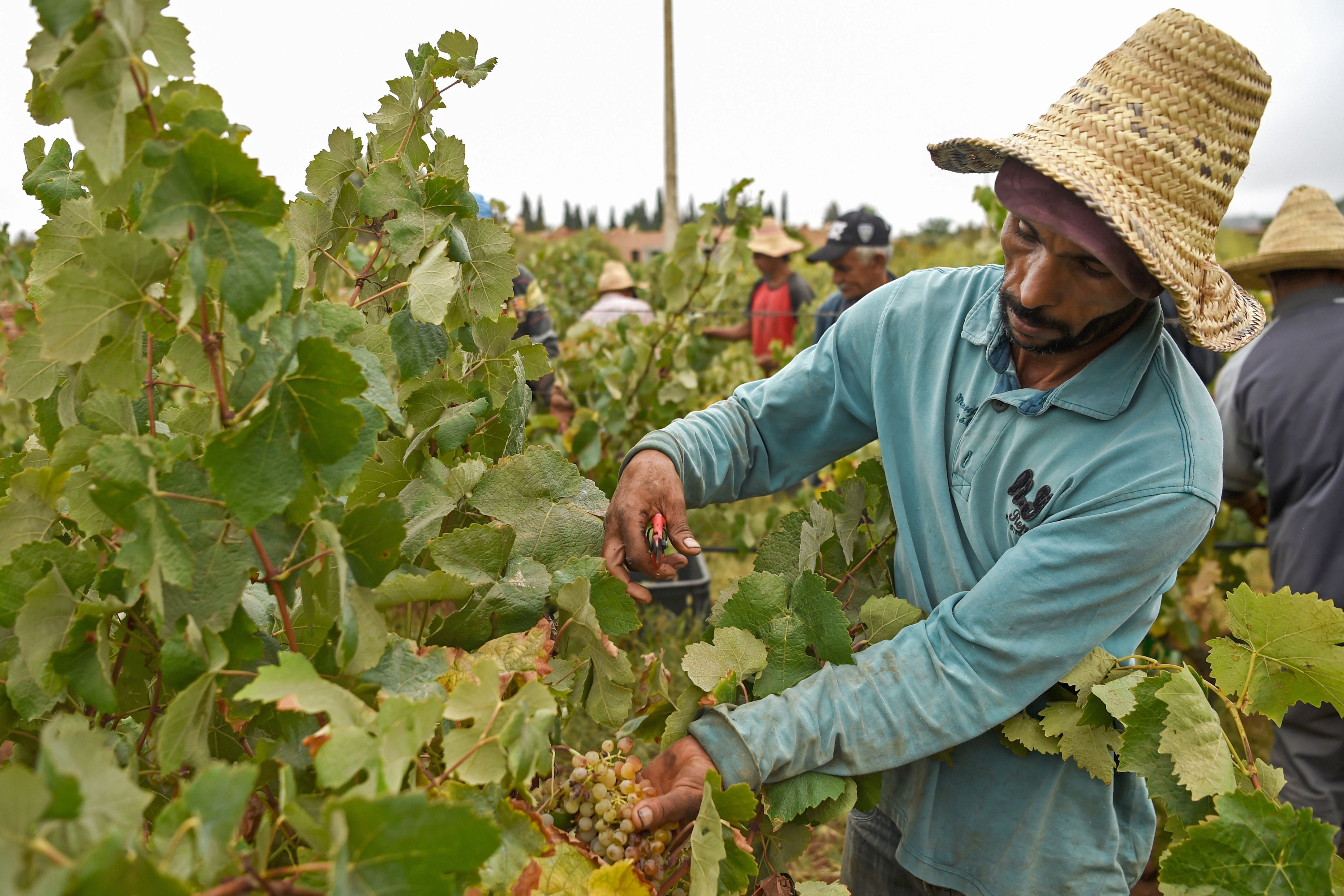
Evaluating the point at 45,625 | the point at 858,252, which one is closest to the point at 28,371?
the point at 45,625

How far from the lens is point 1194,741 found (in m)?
1.19

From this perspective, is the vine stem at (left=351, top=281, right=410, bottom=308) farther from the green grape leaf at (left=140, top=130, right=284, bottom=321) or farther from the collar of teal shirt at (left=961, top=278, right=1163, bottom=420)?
the collar of teal shirt at (left=961, top=278, right=1163, bottom=420)

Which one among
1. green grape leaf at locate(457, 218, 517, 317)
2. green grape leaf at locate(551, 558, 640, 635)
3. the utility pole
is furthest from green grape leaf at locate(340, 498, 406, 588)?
the utility pole

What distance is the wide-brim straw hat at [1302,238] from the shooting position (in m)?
3.29

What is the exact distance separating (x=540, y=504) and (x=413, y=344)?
0.94 feet

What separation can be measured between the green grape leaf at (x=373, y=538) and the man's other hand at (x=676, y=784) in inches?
17.3

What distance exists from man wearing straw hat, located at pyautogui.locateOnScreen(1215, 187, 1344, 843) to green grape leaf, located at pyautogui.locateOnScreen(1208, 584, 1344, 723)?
1.93 metres

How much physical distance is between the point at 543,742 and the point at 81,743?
38 cm

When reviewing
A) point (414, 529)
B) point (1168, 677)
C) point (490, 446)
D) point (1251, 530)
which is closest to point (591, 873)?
point (414, 529)

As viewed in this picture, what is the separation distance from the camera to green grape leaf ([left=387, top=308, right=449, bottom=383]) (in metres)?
1.26

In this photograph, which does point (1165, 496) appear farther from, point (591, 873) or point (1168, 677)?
point (591, 873)

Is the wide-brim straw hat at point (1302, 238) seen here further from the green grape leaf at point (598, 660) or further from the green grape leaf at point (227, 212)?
the green grape leaf at point (227, 212)

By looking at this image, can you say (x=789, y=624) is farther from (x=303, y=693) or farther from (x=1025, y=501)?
(x=303, y=693)

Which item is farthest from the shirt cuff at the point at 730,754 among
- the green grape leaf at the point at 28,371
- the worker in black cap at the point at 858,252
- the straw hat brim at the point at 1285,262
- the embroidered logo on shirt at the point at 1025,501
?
the worker in black cap at the point at 858,252
